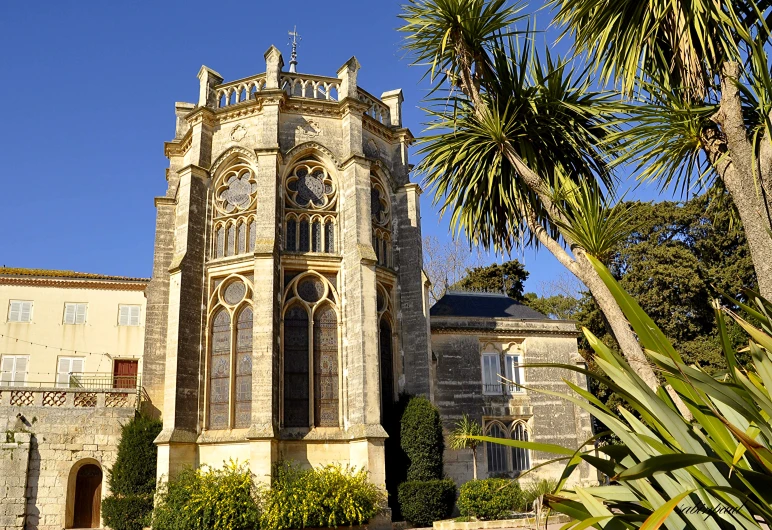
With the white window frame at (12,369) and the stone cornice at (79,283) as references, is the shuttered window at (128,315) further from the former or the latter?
the white window frame at (12,369)

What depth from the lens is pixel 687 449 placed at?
358 centimetres

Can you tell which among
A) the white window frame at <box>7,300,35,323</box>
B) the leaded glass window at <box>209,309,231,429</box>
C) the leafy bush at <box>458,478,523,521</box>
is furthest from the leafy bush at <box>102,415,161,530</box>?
the white window frame at <box>7,300,35,323</box>

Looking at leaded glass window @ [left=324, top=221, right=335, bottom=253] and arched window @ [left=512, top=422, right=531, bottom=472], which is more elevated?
leaded glass window @ [left=324, top=221, right=335, bottom=253]

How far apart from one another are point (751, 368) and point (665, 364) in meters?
2.56

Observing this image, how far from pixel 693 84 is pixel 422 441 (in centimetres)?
1362

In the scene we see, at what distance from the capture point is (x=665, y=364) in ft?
12.0

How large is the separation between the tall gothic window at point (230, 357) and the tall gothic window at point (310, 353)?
3.71 feet

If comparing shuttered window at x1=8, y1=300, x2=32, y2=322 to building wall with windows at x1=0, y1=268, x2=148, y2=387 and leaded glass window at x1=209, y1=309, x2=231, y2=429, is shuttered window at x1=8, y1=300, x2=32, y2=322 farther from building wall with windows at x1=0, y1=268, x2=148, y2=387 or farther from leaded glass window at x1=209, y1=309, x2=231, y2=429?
leaded glass window at x1=209, y1=309, x2=231, y2=429

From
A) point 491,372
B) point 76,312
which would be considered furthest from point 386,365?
point 76,312

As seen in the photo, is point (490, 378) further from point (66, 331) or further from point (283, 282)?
point (66, 331)

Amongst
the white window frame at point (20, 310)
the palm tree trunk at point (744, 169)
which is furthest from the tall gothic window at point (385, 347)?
the white window frame at point (20, 310)

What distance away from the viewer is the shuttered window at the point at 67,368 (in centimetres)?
2656

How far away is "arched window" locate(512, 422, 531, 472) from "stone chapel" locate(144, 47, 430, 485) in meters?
6.37

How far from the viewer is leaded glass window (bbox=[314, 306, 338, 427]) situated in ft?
61.7
